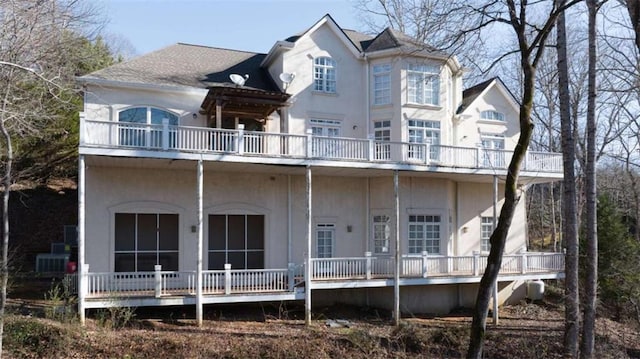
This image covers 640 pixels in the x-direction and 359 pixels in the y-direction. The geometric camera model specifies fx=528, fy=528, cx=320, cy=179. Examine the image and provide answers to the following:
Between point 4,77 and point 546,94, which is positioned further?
point 546,94

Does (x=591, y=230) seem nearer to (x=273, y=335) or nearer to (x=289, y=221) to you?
(x=273, y=335)

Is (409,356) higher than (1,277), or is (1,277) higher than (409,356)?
(1,277)

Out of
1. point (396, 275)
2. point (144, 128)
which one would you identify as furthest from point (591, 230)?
point (144, 128)

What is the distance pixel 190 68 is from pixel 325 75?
5266 mm

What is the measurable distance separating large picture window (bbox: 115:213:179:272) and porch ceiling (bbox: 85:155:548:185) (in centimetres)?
183

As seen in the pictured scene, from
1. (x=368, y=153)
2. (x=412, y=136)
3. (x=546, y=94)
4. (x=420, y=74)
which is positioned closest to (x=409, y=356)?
(x=368, y=153)

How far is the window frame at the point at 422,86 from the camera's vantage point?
21212 mm

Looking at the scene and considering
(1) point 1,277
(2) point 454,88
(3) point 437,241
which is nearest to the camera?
(1) point 1,277

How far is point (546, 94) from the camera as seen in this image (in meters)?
30.3

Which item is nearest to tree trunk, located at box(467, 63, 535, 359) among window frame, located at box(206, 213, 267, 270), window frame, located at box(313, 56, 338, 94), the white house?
the white house

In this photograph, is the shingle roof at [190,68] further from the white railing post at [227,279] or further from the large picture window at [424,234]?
the large picture window at [424,234]

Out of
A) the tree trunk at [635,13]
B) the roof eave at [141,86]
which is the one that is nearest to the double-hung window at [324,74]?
the roof eave at [141,86]

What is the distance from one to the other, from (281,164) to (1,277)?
27.1 feet

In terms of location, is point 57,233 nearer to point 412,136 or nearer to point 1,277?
point 1,277
